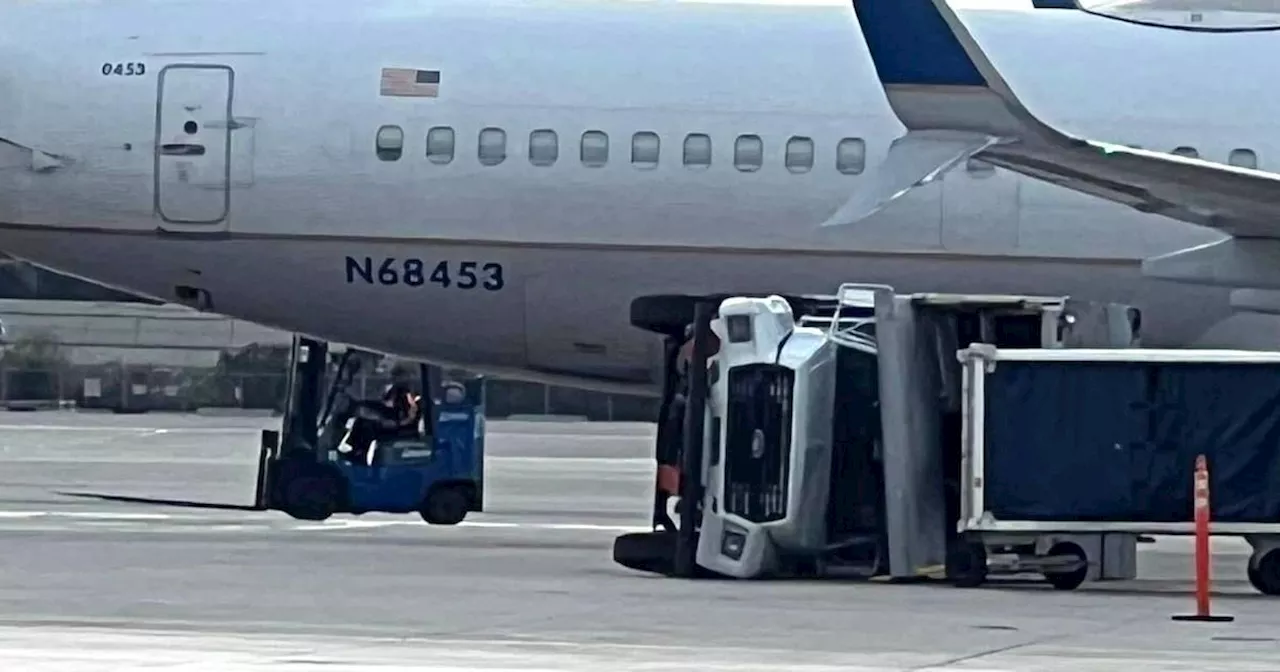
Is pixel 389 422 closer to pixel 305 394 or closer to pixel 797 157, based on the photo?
pixel 305 394

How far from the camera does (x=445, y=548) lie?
2012 centimetres

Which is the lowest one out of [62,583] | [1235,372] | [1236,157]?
[62,583]

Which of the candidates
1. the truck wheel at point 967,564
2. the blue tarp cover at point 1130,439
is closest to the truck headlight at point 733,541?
the truck wheel at point 967,564

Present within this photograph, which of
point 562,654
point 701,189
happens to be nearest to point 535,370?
point 701,189

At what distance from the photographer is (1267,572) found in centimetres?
1720

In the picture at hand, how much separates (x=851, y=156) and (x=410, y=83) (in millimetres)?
3198

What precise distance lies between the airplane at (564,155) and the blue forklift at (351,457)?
2.21 meters

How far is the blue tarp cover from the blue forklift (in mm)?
7729

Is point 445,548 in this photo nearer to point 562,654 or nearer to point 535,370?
point 535,370

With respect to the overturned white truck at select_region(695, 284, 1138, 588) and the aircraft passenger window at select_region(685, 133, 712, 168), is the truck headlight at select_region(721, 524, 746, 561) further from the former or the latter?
the aircraft passenger window at select_region(685, 133, 712, 168)

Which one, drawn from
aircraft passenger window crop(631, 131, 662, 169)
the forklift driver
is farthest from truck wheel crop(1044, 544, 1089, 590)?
the forklift driver

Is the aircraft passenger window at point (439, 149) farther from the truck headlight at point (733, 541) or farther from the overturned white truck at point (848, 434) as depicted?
the truck headlight at point (733, 541)

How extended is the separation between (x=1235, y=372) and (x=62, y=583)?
6775 mm

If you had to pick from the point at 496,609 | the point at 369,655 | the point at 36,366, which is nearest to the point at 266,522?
the point at 496,609
